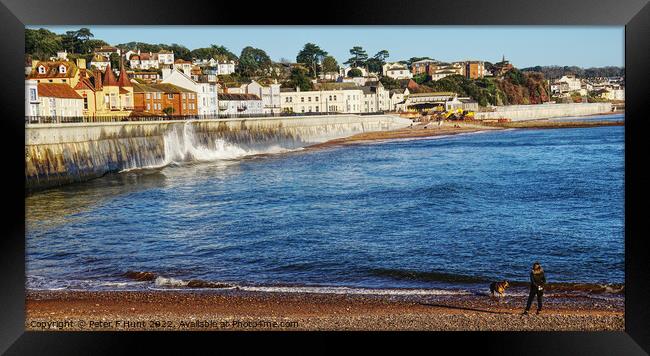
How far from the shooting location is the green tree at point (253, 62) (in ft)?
27.7

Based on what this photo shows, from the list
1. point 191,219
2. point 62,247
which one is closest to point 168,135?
point 191,219

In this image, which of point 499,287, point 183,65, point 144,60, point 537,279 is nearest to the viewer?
point 537,279

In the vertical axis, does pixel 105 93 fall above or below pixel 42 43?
below

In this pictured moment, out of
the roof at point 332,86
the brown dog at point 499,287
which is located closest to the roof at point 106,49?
the roof at point 332,86

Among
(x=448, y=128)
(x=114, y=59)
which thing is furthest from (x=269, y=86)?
(x=448, y=128)

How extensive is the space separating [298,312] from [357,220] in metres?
2.94

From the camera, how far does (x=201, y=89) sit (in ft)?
33.1

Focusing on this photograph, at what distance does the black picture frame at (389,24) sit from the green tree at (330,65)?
2769 millimetres

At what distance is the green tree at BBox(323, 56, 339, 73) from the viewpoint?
8.68 metres

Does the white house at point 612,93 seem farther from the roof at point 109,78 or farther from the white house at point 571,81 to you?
the roof at point 109,78

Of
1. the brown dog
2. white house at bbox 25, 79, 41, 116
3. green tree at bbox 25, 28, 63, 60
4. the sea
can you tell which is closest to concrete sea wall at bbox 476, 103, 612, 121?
the sea

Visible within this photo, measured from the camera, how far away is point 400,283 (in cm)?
794

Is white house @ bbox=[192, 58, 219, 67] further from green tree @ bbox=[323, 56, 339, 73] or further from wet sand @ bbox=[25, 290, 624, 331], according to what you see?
wet sand @ bbox=[25, 290, 624, 331]

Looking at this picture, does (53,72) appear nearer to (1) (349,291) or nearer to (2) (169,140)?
(2) (169,140)
